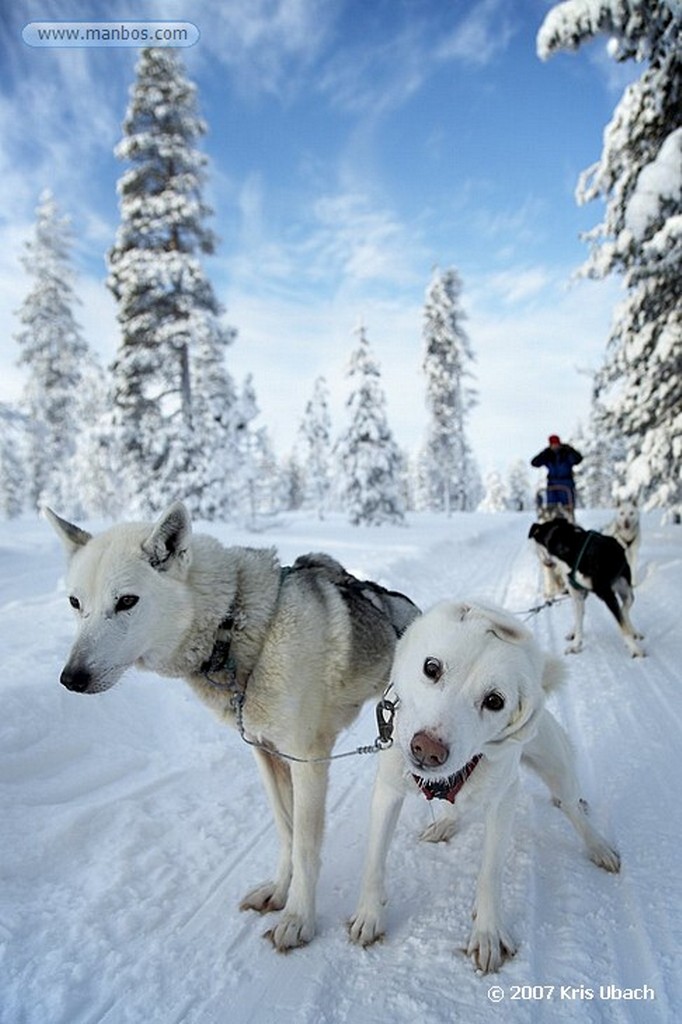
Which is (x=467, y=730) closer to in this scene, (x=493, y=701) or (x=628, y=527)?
(x=493, y=701)

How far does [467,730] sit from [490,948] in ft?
3.50

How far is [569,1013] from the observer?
1971 mm

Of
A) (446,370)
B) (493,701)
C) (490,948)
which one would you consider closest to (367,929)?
(490,948)

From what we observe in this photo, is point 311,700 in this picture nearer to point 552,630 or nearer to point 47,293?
point 552,630

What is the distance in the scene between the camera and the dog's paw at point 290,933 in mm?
2295

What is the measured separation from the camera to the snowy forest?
282 inches

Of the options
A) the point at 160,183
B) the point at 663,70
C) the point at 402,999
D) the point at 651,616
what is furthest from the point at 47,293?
the point at 402,999

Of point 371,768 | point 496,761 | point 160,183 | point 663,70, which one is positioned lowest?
point 371,768

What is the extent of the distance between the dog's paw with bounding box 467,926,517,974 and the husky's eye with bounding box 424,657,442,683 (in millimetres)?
1173

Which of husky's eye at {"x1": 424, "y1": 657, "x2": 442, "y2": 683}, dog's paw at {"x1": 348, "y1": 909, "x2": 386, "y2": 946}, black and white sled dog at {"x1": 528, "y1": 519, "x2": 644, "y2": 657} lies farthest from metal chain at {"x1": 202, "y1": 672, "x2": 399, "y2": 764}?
black and white sled dog at {"x1": 528, "y1": 519, "x2": 644, "y2": 657}

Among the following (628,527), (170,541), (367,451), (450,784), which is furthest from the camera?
(367,451)

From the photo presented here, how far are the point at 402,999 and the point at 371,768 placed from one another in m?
1.80

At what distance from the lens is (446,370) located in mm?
35406

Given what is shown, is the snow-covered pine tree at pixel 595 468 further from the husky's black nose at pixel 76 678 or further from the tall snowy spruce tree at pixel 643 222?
the husky's black nose at pixel 76 678
